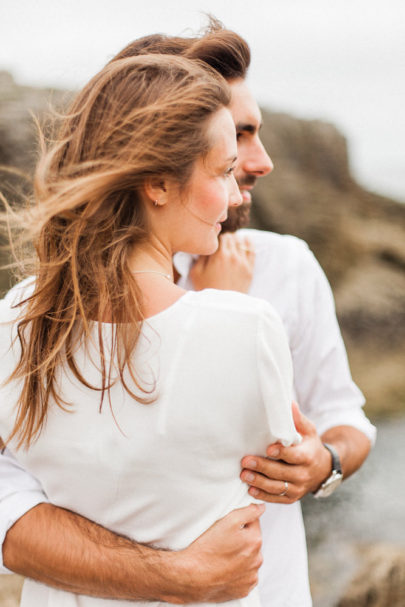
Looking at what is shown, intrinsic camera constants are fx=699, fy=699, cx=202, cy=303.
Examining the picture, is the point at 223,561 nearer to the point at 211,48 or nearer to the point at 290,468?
the point at 290,468

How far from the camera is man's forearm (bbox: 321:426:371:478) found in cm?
157

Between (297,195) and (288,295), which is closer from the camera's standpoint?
(288,295)

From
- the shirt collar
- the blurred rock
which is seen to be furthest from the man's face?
the blurred rock

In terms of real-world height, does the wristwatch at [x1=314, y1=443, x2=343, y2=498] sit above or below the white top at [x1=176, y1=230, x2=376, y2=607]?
below

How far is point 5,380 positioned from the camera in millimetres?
1168

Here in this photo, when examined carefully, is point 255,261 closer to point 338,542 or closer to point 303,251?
point 303,251

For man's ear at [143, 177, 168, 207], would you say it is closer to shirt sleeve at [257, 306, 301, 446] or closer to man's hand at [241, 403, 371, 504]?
shirt sleeve at [257, 306, 301, 446]

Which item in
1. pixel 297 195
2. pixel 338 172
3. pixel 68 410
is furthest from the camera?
pixel 338 172

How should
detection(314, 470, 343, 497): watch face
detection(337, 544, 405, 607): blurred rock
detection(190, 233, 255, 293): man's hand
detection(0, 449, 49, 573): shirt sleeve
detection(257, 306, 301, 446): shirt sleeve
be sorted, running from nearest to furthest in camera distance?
1. detection(257, 306, 301, 446): shirt sleeve
2. detection(0, 449, 49, 573): shirt sleeve
3. detection(314, 470, 343, 497): watch face
4. detection(190, 233, 255, 293): man's hand
5. detection(337, 544, 405, 607): blurred rock

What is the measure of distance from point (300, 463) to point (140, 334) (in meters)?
0.42

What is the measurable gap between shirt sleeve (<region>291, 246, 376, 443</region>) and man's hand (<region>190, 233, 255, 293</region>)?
0.13m

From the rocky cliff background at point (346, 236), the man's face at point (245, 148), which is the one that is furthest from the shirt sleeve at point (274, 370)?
the rocky cliff background at point (346, 236)

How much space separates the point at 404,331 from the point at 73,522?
537 cm

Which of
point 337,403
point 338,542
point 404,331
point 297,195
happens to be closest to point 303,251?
point 337,403
